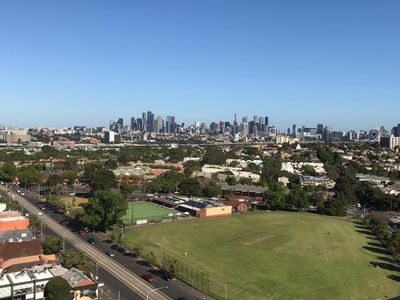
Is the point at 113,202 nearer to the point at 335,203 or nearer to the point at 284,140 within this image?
the point at 335,203

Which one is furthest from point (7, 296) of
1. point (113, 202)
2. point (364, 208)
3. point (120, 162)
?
point (120, 162)

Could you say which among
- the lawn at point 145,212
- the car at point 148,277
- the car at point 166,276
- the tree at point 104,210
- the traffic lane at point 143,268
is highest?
the tree at point 104,210

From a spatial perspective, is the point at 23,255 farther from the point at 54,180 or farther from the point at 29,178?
the point at 29,178

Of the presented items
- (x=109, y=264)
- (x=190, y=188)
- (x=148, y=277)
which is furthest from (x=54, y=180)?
(x=148, y=277)

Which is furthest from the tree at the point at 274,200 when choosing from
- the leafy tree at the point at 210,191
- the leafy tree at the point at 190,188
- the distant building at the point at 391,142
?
the distant building at the point at 391,142

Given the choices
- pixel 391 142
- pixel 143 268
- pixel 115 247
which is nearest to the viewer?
pixel 143 268

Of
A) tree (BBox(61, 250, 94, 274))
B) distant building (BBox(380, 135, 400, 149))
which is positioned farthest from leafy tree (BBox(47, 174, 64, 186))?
distant building (BBox(380, 135, 400, 149))

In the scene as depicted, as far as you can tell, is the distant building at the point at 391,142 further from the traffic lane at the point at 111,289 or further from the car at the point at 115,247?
A: the traffic lane at the point at 111,289
